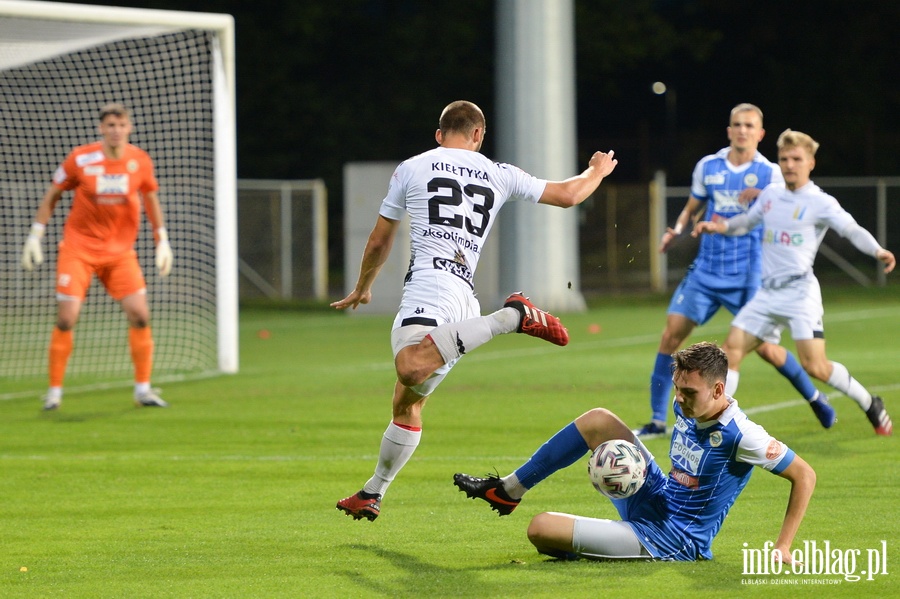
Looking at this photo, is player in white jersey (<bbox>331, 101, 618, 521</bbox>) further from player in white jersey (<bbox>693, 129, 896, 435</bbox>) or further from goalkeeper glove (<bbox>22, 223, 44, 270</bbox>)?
goalkeeper glove (<bbox>22, 223, 44, 270</bbox>)

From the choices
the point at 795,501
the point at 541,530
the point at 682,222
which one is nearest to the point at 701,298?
the point at 682,222

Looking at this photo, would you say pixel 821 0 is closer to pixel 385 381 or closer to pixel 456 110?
pixel 385 381

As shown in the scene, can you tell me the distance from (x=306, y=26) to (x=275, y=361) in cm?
2336

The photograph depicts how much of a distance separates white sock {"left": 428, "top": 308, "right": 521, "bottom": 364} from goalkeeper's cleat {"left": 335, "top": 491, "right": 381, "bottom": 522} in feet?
2.86

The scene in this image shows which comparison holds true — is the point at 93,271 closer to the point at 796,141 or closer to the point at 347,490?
the point at 347,490

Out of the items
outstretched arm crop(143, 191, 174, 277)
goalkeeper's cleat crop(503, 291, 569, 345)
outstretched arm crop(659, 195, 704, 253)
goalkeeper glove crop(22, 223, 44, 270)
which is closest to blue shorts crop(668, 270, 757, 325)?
outstretched arm crop(659, 195, 704, 253)

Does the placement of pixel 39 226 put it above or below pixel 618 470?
above

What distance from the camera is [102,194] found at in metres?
11.1

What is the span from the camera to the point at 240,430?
32.6 feet

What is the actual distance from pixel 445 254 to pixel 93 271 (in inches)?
230

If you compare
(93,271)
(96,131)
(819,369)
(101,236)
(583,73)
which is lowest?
(819,369)

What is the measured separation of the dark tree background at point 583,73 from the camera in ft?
123

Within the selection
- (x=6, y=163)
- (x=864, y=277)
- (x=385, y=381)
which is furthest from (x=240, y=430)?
(x=864, y=277)

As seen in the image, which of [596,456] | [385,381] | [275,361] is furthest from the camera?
[275,361]
